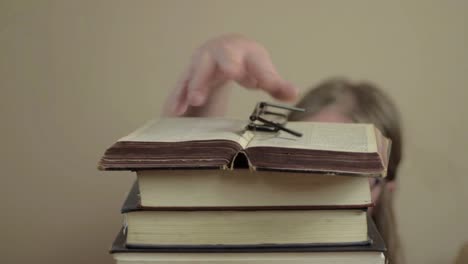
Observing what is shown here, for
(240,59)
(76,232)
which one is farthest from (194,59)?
(76,232)

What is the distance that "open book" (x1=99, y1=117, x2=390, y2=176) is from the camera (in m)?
0.38

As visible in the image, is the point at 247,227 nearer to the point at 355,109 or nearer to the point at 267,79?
the point at 267,79

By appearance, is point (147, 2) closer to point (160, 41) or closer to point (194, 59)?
point (160, 41)

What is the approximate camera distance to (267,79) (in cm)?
56

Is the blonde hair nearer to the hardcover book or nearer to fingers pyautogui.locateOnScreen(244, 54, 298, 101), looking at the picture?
fingers pyautogui.locateOnScreen(244, 54, 298, 101)

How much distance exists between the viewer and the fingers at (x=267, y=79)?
0.55m

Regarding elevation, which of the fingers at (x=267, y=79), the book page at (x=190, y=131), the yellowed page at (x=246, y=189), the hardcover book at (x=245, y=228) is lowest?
the hardcover book at (x=245, y=228)

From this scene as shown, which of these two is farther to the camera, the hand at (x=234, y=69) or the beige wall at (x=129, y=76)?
the beige wall at (x=129, y=76)

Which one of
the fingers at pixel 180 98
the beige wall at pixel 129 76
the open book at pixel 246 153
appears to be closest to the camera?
the open book at pixel 246 153

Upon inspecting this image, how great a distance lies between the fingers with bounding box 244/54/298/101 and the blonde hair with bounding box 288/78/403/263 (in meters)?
0.39

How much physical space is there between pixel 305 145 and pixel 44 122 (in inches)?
30.7

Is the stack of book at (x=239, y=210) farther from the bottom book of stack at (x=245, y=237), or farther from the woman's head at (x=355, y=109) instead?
the woman's head at (x=355, y=109)

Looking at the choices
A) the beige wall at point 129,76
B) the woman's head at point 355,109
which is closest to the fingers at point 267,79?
the woman's head at point 355,109

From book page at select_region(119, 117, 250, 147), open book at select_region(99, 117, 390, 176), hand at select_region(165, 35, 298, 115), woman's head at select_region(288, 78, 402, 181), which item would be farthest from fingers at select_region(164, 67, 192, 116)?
woman's head at select_region(288, 78, 402, 181)
